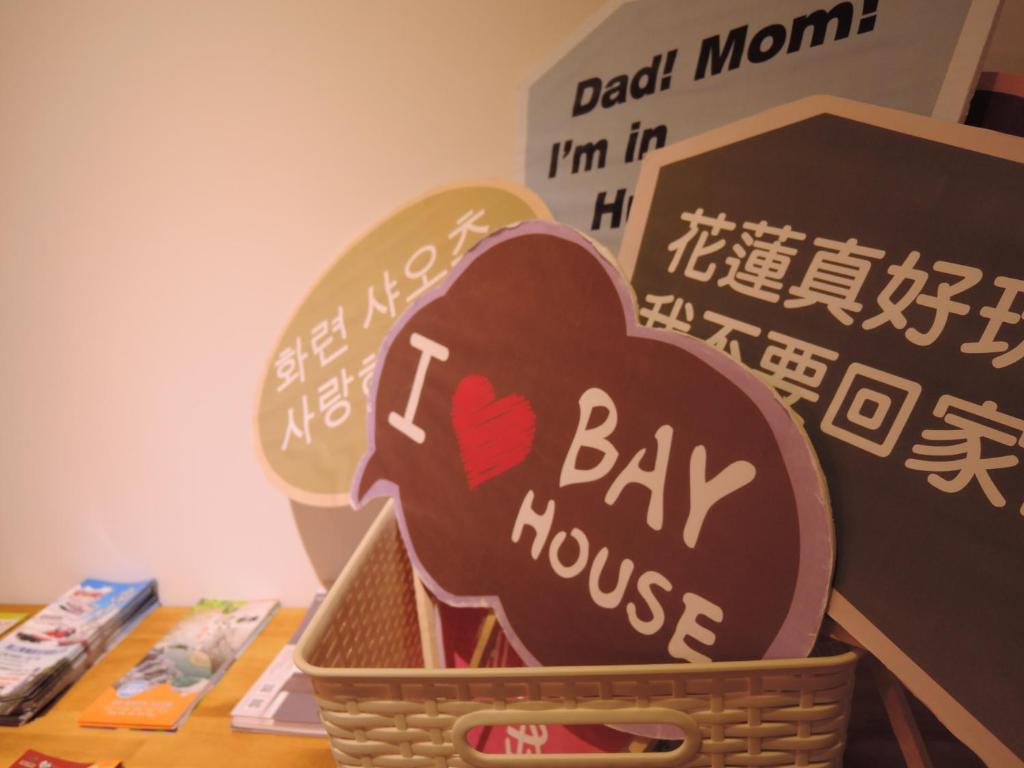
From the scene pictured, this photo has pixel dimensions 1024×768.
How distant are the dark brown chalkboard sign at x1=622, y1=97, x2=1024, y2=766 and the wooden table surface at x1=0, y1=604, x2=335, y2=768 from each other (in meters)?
0.77

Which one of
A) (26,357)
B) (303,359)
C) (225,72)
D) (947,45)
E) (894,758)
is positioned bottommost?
(894,758)

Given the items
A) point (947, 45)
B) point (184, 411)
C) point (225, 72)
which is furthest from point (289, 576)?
point (947, 45)

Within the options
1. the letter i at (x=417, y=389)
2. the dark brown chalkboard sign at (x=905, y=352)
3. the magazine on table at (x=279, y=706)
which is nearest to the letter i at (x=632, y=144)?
the dark brown chalkboard sign at (x=905, y=352)

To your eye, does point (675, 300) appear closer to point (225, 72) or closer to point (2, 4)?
point (225, 72)

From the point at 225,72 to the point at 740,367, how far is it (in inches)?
35.1

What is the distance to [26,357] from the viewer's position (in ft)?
3.62

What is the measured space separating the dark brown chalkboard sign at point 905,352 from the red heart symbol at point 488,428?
0.69 feet

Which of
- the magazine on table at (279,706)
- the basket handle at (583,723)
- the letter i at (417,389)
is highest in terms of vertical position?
the letter i at (417,389)

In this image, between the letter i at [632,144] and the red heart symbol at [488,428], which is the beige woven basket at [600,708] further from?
the letter i at [632,144]

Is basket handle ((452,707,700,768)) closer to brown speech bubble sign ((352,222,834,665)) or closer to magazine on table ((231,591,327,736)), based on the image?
Result: brown speech bubble sign ((352,222,834,665))

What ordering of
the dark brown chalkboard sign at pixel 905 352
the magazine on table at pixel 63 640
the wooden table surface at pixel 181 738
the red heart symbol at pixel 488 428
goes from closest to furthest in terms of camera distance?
the dark brown chalkboard sign at pixel 905 352
the red heart symbol at pixel 488 428
the wooden table surface at pixel 181 738
the magazine on table at pixel 63 640

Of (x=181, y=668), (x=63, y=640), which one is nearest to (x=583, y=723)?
(x=181, y=668)

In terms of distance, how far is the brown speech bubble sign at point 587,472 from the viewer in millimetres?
500

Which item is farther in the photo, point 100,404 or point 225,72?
point 100,404
